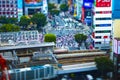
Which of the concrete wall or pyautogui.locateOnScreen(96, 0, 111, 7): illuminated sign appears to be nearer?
the concrete wall

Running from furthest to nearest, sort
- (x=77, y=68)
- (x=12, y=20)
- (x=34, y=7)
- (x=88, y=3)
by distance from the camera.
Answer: (x=34, y=7), (x=12, y=20), (x=88, y=3), (x=77, y=68)

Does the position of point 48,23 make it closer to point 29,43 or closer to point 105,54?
point 29,43

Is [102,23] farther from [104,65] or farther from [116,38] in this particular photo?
[104,65]

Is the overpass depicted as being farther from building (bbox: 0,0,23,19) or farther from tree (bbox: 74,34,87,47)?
building (bbox: 0,0,23,19)

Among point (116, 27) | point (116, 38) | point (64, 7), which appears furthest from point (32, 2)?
point (116, 38)

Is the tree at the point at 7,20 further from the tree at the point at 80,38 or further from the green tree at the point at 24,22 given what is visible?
the tree at the point at 80,38

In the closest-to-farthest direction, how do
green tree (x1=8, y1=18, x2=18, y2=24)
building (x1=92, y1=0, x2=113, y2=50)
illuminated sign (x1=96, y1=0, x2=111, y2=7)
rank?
illuminated sign (x1=96, y1=0, x2=111, y2=7)
building (x1=92, y1=0, x2=113, y2=50)
green tree (x1=8, y1=18, x2=18, y2=24)

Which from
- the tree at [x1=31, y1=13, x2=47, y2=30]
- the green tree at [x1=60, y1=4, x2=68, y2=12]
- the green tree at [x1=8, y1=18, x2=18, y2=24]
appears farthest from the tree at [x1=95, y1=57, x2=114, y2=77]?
the green tree at [x1=60, y1=4, x2=68, y2=12]

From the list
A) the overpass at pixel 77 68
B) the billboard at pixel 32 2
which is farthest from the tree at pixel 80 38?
the billboard at pixel 32 2

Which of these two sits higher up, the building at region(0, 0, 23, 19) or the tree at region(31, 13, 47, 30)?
the building at region(0, 0, 23, 19)
